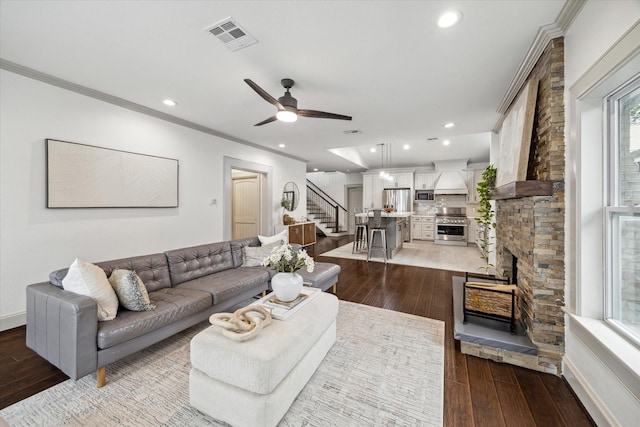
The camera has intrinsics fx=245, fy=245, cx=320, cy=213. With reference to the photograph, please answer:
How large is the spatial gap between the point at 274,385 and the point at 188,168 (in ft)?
12.9

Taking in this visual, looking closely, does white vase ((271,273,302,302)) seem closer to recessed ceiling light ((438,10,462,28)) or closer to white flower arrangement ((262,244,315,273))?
white flower arrangement ((262,244,315,273))

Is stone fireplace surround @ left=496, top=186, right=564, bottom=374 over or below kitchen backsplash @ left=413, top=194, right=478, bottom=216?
below

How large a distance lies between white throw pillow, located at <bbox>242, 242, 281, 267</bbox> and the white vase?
1.52 meters

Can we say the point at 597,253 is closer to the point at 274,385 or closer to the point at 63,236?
the point at 274,385

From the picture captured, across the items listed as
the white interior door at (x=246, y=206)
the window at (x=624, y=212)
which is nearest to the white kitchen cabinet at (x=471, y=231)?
the white interior door at (x=246, y=206)

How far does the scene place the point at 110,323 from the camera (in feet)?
6.03

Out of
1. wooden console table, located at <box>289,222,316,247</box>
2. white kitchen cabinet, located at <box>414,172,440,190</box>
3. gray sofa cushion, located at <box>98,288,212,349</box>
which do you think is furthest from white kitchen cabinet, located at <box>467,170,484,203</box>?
gray sofa cushion, located at <box>98,288,212,349</box>

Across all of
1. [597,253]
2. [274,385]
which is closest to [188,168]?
[274,385]

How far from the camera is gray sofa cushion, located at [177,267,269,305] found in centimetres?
262

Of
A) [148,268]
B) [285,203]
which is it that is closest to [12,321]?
[148,268]

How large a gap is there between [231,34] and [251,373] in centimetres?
249

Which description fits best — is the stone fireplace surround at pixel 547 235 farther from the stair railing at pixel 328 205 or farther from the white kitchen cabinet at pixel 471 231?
the stair railing at pixel 328 205

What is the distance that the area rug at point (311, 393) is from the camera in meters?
1.53

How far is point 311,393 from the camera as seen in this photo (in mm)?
1738
